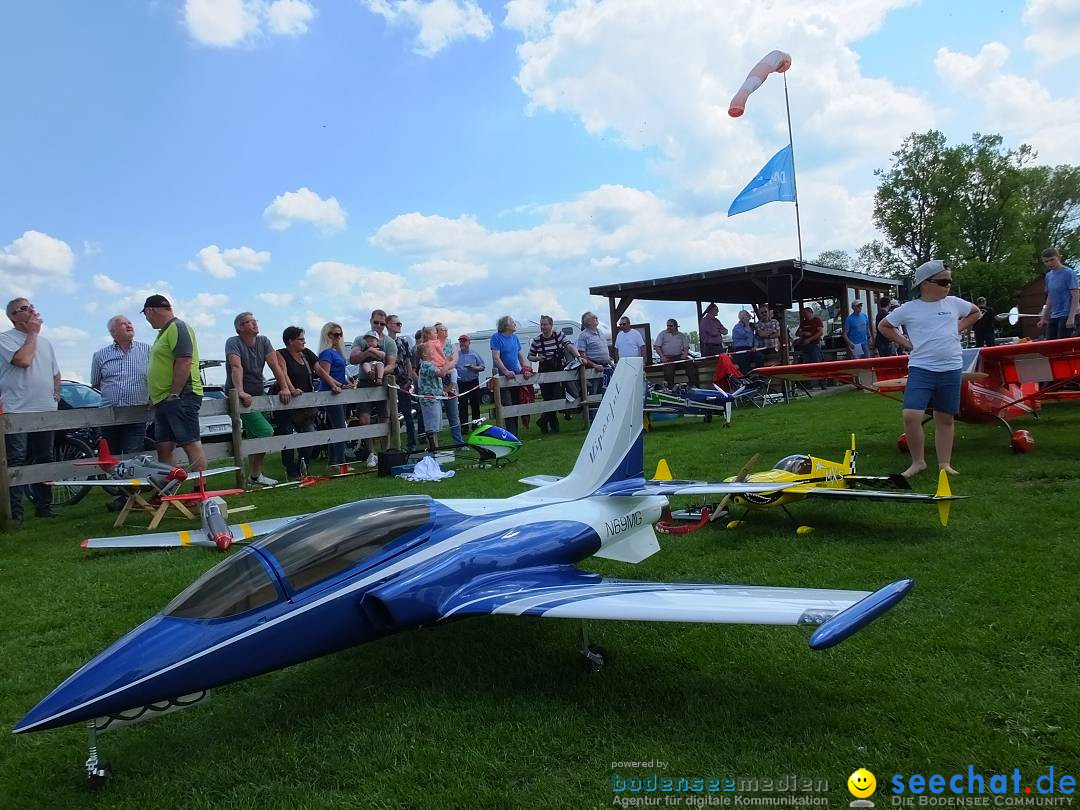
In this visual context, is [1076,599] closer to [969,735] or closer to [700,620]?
[969,735]

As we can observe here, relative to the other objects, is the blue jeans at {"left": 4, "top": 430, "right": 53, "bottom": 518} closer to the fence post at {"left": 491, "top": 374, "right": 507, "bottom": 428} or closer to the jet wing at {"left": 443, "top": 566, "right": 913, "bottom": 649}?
the fence post at {"left": 491, "top": 374, "right": 507, "bottom": 428}

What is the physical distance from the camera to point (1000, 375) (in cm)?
806

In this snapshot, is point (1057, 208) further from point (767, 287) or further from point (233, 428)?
point (233, 428)

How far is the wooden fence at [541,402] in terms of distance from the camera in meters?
12.5

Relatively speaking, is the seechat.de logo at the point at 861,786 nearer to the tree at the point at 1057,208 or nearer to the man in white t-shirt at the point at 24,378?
the man in white t-shirt at the point at 24,378

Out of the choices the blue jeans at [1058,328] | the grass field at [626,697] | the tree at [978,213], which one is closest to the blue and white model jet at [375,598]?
the grass field at [626,697]

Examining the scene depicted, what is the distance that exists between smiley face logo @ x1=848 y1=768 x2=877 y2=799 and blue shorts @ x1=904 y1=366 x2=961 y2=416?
4950mm

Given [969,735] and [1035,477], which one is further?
[1035,477]

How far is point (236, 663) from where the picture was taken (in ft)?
9.36

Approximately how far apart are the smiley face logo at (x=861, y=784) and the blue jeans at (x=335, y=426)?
888 cm

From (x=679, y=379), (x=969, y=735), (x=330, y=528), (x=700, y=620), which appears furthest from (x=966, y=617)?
(x=679, y=379)

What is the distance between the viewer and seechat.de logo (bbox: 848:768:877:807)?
224cm

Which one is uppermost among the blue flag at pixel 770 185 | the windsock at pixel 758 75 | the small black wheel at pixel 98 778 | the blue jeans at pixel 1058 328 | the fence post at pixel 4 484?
the windsock at pixel 758 75

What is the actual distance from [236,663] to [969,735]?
300cm
